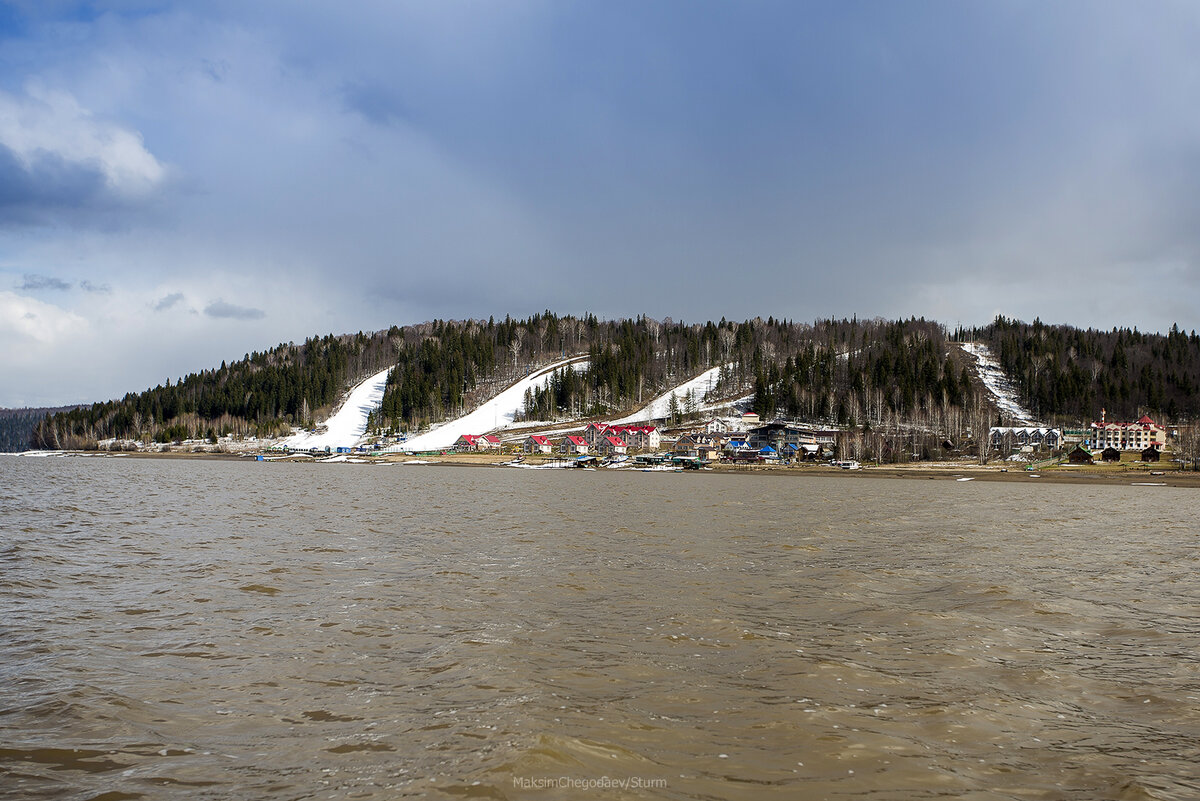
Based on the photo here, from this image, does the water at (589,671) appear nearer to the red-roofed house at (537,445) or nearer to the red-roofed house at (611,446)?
the red-roofed house at (537,445)

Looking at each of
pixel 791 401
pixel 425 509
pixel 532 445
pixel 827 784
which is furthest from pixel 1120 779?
pixel 791 401

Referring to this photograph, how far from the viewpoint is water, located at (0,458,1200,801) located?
23.6ft

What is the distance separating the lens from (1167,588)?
18344 millimetres

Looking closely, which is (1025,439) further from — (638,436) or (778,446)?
(638,436)

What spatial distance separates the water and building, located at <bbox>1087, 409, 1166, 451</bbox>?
148 meters

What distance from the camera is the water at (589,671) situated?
718cm

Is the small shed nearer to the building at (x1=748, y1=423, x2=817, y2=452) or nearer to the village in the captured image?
the village

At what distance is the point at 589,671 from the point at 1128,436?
574 feet

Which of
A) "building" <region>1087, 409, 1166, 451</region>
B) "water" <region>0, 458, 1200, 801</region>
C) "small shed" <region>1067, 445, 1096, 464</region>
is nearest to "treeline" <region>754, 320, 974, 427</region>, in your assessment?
"building" <region>1087, 409, 1166, 451</region>

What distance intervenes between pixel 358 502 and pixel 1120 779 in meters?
42.9

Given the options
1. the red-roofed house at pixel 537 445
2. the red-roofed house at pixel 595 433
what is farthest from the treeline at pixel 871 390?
the red-roofed house at pixel 537 445

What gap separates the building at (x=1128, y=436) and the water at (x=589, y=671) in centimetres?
14844

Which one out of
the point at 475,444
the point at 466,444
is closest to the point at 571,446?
the point at 475,444

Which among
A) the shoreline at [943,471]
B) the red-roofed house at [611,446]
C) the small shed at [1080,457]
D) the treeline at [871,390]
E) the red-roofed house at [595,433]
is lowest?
the shoreline at [943,471]
